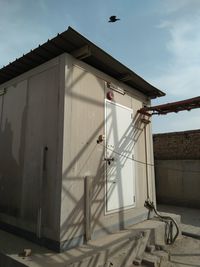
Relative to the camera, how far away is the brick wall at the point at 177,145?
10.7 m

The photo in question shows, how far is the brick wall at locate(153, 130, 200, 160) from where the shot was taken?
35.0 ft

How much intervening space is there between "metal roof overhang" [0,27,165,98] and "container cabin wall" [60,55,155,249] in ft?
0.56

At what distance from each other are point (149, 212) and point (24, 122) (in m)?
3.96

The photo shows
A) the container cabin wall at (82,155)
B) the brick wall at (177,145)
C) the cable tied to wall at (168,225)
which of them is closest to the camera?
the container cabin wall at (82,155)

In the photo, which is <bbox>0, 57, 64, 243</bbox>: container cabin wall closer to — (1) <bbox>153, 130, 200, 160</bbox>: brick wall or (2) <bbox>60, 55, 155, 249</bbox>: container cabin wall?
(2) <bbox>60, 55, 155, 249</bbox>: container cabin wall

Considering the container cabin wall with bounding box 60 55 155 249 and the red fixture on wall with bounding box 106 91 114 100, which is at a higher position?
the red fixture on wall with bounding box 106 91 114 100

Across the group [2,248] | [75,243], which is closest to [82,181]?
[75,243]

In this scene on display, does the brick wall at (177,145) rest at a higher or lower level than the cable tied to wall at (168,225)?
higher

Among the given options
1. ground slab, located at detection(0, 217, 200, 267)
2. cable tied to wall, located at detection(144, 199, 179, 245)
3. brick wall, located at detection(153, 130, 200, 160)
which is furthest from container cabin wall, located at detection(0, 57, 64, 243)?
brick wall, located at detection(153, 130, 200, 160)

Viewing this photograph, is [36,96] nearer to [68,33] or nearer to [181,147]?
[68,33]

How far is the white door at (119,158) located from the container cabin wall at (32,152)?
1325 mm

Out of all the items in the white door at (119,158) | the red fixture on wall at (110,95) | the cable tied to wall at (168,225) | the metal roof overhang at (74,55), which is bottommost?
the cable tied to wall at (168,225)

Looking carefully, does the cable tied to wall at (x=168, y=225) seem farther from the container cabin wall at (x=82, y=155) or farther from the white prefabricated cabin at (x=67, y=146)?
the container cabin wall at (x=82, y=155)

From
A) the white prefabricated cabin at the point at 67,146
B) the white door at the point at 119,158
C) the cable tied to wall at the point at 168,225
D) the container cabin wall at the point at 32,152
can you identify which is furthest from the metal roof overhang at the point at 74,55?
the cable tied to wall at the point at 168,225
